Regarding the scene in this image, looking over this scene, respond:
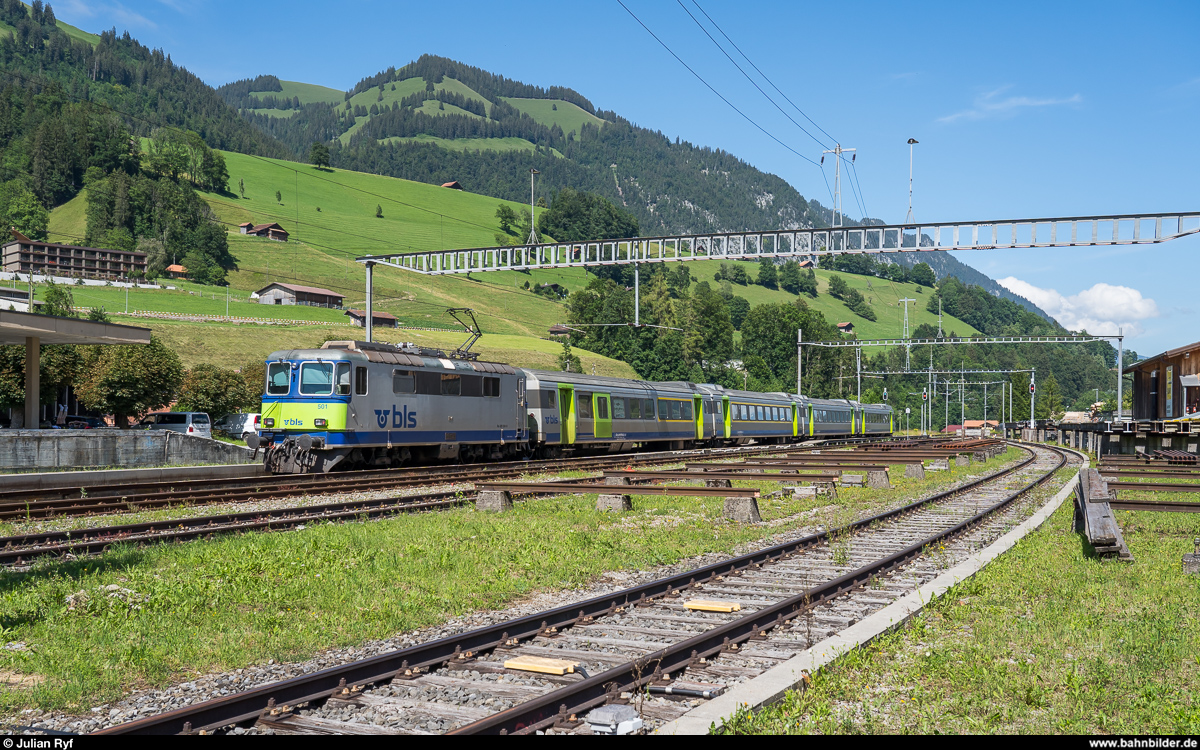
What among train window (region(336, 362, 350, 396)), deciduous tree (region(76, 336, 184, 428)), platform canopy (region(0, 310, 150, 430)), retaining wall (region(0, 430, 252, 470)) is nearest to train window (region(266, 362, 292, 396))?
train window (region(336, 362, 350, 396))

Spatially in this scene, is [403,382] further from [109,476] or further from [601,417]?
[601,417]

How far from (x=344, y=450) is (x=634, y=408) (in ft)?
58.2

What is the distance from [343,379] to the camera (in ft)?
81.8

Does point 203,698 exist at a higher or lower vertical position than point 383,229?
lower

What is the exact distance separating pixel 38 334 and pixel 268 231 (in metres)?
134

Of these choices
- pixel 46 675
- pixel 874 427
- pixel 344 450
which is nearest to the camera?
pixel 46 675

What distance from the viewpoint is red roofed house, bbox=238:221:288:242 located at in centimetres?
15988

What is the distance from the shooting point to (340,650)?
26.4ft

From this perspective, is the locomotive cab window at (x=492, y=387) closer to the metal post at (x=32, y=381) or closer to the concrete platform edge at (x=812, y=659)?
the metal post at (x=32, y=381)

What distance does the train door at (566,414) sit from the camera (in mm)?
36281

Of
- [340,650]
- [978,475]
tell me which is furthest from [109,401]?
[340,650]

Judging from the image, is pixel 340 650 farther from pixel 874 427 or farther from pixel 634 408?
pixel 874 427

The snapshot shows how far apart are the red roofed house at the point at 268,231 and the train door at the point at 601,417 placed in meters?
134

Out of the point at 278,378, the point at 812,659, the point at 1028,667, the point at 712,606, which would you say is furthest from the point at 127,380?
the point at 1028,667
